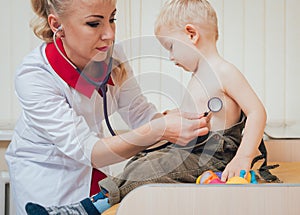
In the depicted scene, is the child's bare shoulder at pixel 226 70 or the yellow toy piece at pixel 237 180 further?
the child's bare shoulder at pixel 226 70

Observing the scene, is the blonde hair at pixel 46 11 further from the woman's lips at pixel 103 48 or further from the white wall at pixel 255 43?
the white wall at pixel 255 43

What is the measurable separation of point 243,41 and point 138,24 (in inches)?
14.0

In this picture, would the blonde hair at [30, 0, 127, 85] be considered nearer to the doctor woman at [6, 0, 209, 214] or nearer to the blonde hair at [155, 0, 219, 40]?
the doctor woman at [6, 0, 209, 214]

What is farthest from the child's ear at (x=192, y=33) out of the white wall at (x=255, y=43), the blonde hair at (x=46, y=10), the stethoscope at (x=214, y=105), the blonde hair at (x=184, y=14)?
the white wall at (x=255, y=43)

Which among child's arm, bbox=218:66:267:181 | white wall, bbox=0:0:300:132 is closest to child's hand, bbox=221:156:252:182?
child's arm, bbox=218:66:267:181

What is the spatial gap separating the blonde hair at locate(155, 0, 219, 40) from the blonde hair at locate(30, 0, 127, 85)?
0.38 feet

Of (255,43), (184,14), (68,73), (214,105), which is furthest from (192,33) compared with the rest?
(255,43)

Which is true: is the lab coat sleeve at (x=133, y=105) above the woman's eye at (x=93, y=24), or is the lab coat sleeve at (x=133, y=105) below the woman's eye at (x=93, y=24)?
below

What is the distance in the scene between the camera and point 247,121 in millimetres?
1195

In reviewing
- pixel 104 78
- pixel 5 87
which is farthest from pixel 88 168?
pixel 5 87

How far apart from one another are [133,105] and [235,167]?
0.35 metres

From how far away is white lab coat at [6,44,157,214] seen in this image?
1260 millimetres

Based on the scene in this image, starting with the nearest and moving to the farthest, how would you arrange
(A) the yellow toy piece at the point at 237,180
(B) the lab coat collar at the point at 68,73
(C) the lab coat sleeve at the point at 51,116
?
(A) the yellow toy piece at the point at 237,180 → (C) the lab coat sleeve at the point at 51,116 → (B) the lab coat collar at the point at 68,73

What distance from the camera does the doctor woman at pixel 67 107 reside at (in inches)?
47.7
